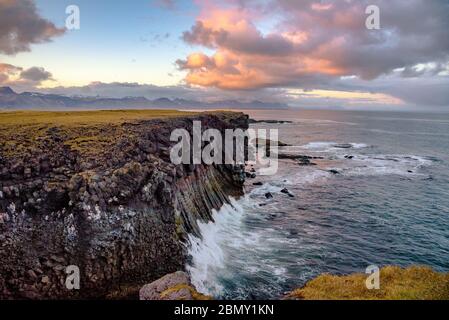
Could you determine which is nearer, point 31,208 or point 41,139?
point 31,208

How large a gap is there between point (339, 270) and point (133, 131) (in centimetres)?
2682

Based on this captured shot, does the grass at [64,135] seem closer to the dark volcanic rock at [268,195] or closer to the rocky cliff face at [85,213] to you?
the rocky cliff face at [85,213]

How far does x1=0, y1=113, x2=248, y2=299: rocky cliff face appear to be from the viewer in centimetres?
2562

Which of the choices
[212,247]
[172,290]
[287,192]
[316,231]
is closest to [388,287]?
[172,290]

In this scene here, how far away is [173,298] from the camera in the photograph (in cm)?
1877

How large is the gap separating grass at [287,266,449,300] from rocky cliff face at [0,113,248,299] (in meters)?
14.6

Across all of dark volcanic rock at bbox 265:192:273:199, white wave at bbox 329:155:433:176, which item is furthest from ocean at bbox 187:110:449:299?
white wave at bbox 329:155:433:176

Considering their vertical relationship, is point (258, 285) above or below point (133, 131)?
below

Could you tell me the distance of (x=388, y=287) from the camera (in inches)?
758

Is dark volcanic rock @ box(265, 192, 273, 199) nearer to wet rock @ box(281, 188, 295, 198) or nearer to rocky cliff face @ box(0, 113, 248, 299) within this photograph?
wet rock @ box(281, 188, 295, 198)

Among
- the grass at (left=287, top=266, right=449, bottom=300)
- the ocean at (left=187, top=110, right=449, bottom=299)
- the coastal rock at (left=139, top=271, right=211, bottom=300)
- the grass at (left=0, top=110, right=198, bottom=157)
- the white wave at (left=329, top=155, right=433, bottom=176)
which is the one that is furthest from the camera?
the white wave at (left=329, top=155, right=433, bottom=176)
